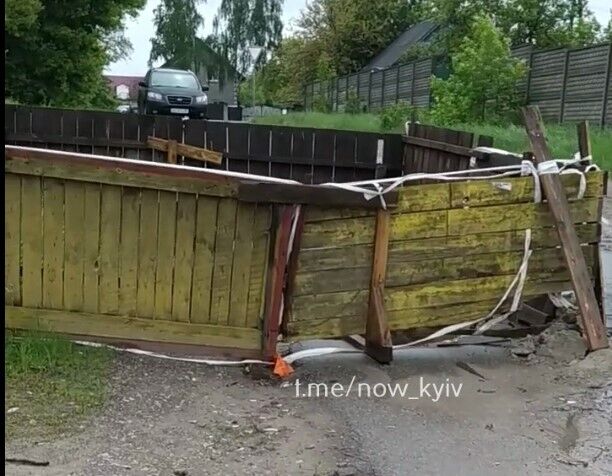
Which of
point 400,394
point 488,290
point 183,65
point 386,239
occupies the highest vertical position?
point 183,65

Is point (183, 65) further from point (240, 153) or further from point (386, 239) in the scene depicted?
point (386, 239)

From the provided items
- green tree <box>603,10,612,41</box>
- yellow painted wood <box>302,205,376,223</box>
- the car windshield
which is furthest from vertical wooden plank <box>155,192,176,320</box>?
green tree <box>603,10,612,41</box>

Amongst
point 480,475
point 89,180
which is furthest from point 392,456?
point 89,180

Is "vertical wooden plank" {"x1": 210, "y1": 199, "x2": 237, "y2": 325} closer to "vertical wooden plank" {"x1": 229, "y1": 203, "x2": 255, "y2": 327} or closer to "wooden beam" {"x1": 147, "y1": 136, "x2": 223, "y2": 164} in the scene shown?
"vertical wooden plank" {"x1": 229, "y1": 203, "x2": 255, "y2": 327}

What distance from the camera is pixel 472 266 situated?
5.45 meters

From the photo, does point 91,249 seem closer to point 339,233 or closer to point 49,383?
point 49,383

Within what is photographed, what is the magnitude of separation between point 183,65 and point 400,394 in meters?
71.6

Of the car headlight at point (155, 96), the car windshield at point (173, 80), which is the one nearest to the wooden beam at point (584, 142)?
the car headlight at point (155, 96)

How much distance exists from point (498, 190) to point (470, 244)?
1.32 ft

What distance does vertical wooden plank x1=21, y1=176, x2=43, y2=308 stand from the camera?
4773 mm

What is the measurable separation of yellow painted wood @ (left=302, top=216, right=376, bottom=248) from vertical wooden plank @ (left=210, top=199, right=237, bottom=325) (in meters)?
0.46

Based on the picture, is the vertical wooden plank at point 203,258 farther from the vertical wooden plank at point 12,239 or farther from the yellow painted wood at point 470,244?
the vertical wooden plank at point 12,239

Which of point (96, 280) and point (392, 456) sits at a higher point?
point (96, 280)

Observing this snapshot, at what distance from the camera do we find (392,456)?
3.98 m
